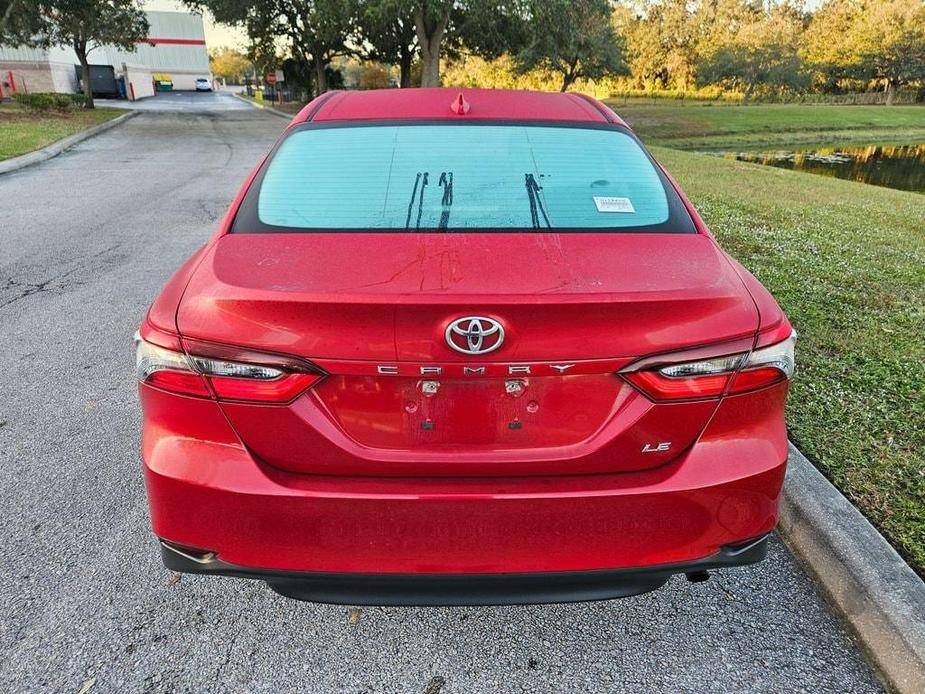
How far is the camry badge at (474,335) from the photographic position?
157cm

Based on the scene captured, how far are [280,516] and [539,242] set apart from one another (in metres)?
1.06

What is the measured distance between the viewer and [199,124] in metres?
27.0

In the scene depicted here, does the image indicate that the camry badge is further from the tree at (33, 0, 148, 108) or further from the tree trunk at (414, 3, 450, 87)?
the tree at (33, 0, 148, 108)

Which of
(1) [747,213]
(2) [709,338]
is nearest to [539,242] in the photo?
(2) [709,338]

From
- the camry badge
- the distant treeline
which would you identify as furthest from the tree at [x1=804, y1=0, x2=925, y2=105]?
the camry badge

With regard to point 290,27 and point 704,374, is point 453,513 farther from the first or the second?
point 290,27

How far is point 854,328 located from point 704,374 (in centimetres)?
352

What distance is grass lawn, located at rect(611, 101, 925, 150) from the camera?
97.9 ft

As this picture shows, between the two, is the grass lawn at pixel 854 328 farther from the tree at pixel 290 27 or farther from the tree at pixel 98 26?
the tree at pixel 98 26

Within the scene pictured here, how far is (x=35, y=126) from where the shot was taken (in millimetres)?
20828

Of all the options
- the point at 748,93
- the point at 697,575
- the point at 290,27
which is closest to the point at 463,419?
the point at 697,575

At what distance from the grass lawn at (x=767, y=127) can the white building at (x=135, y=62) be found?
2825cm

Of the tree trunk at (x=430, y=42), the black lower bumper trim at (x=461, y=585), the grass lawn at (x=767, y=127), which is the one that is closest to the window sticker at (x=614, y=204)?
the black lower bumper trim at (x=461, y=585)

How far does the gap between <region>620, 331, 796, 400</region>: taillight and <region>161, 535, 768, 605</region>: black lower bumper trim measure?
19.0 inches
